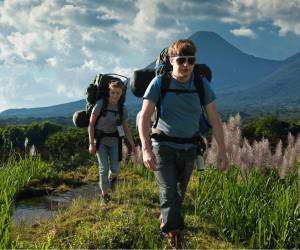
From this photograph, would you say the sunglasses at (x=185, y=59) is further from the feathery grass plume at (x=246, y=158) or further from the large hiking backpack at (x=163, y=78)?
the feathery grass plume at (x=246, y=158)

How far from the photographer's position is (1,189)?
8336 mm

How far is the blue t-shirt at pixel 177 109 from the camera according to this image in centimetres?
586

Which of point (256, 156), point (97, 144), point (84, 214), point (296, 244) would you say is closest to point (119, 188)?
point (97, 144)

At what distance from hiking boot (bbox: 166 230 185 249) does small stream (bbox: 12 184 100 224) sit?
2764 millimetres

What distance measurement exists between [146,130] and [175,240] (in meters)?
1.23

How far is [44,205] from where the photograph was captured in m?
9.84

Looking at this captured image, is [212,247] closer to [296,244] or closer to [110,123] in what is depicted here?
[296,244]

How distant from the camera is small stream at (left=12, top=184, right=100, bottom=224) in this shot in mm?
8500

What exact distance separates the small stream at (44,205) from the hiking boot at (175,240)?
276 centimetres

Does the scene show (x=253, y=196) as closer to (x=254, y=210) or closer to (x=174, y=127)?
(x=254, y=210)

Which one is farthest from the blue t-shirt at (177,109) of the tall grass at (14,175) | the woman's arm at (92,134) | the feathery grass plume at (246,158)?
the woman's arm at (92,134)

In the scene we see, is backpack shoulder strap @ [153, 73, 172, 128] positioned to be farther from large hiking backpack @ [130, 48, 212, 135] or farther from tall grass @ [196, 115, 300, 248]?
tall grass @ [196, 115, 300, 248]

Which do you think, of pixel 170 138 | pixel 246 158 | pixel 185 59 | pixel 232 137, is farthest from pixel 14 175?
pixel 185 59

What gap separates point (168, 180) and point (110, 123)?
3.24m
